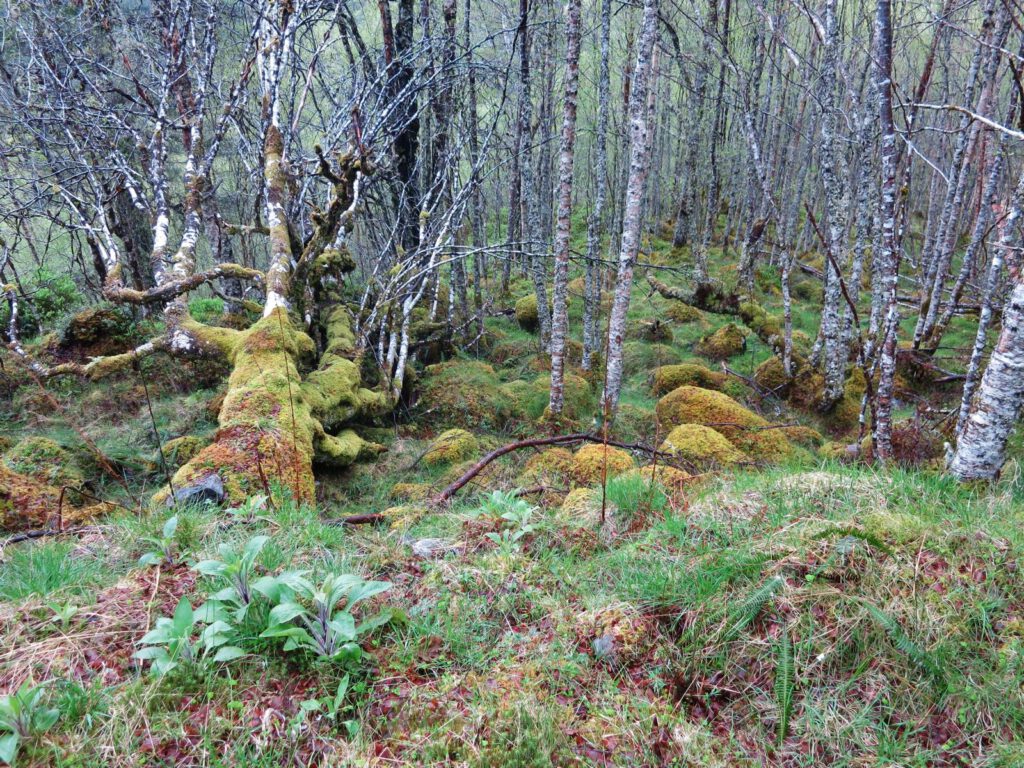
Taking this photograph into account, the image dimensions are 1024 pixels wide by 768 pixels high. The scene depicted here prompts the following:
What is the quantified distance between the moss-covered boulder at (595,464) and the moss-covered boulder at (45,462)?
15.5 feet

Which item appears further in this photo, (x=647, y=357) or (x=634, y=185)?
(x=647, y=357)

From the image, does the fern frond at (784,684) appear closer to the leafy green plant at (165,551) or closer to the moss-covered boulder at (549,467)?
the leafy green plant at (165,551)

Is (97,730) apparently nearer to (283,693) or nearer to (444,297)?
(283,693)

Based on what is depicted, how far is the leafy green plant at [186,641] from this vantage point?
1838 mm

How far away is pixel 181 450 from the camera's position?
222 inches

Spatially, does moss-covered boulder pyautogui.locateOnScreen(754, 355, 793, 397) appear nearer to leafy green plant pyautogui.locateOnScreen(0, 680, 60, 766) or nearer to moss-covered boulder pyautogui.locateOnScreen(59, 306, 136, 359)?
leafy green plant pyautogui.locateOnScreen(0, 680, 60, 766)

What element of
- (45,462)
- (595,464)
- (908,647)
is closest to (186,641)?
(908,647)

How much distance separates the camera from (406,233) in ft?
35.7

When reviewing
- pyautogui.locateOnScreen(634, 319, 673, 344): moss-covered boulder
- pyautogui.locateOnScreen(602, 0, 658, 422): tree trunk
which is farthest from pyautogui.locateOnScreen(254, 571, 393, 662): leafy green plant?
pyautogui.locateOnScreen(634, 319, 673, 344): moss-covered boulder

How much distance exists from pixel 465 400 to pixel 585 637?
6.00m

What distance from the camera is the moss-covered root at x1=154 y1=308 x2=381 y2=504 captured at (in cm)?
413

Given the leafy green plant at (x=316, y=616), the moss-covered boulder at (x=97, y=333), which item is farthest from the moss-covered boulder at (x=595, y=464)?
the moss-covered boulder at (x=97, y=333)

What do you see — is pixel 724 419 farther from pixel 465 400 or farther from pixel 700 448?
pixel 465 400

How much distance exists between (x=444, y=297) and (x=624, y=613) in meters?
11.9
